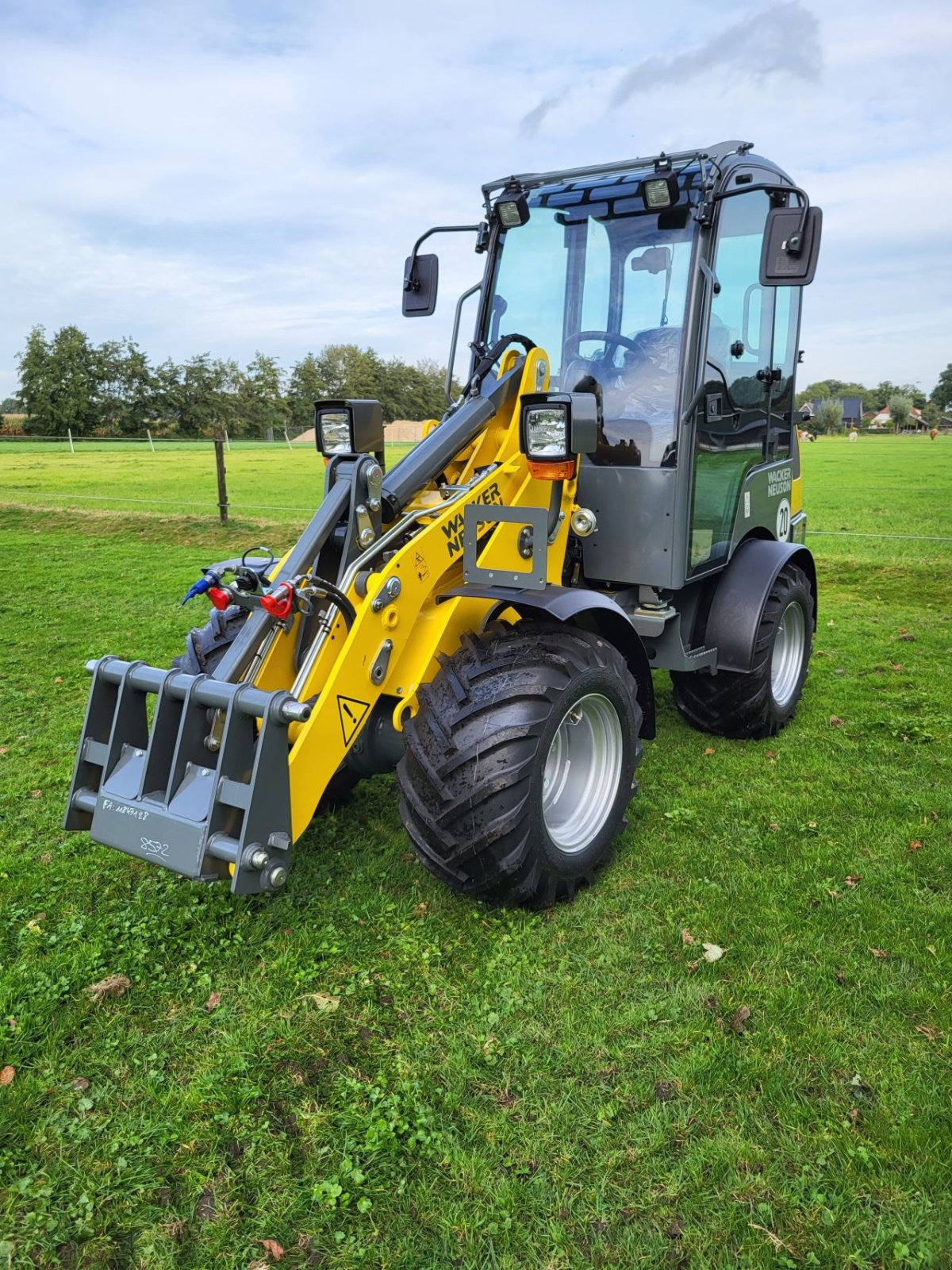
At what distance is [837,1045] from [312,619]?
2386 mm

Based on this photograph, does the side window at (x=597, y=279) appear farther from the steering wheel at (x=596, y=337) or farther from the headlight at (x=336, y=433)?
the headlight at (x=336, y=433)

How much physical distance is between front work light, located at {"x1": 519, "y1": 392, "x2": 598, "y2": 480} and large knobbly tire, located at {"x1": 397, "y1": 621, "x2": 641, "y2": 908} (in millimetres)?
716

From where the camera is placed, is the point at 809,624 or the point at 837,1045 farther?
the point at 809,624

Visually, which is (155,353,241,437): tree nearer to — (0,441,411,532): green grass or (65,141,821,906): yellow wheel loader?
(0,441,411,532): green grass

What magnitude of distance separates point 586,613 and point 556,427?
0.87 metres

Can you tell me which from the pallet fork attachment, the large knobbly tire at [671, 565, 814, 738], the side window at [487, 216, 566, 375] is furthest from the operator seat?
the pallet fork attachment

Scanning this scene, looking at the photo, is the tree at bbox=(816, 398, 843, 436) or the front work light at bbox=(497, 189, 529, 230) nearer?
the front work light at bbox=(497, 189, 529, 230)

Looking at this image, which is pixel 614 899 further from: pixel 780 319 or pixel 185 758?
pixel 780 319

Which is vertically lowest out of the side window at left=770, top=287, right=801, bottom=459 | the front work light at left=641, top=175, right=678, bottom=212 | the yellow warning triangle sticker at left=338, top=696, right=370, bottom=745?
the yellow warning triangle sticker at left=338, top=696, right=370, bottom=745

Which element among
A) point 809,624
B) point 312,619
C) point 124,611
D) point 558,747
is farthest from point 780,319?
point 124,611

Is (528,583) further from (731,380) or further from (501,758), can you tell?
(731,380)

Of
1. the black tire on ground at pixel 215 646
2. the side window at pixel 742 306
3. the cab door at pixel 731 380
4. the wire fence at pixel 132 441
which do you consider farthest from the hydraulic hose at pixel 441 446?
the wire fence at pixel 132 441

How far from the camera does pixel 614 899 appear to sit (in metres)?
3.91

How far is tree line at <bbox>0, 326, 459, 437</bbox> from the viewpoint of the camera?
5638 centimetres
